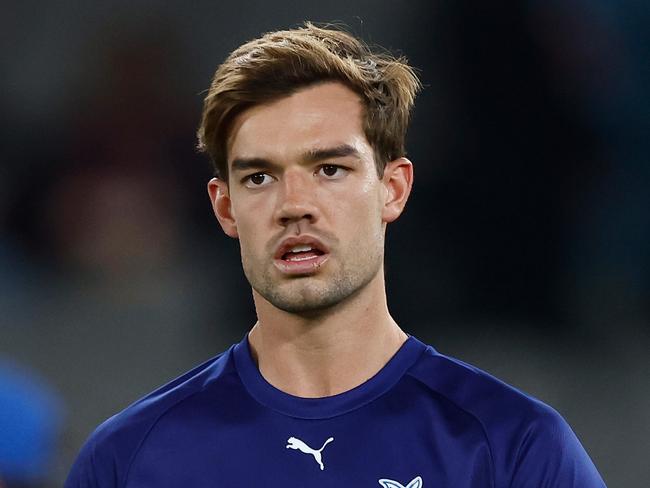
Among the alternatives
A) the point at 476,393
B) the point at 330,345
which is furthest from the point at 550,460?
the point at 330,345

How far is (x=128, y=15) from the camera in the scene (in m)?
6.33

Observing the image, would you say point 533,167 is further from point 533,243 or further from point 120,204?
point 120,204

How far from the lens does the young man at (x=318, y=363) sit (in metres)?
2.62

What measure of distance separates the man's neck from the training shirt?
3 centimetres

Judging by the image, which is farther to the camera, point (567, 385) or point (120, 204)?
point (120, 204)

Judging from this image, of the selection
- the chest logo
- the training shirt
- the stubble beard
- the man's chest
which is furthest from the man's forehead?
the chest logo

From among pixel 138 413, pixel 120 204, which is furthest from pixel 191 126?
pixel 138 413

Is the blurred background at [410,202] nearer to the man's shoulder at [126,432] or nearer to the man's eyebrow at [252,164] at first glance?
the man's shoulder at [126,432]

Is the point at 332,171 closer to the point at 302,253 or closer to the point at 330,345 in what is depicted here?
the point at 302,253

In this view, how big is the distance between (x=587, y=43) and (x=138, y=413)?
12.8 ft

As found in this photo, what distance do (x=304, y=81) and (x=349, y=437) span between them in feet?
2.70

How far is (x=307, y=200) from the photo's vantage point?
2.65 m

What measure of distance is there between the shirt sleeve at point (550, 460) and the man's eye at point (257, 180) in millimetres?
803

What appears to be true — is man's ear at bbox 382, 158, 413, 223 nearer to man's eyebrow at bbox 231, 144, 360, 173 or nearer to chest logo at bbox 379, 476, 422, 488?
man's eyebrow at bbox 231, 144, 360, 173
